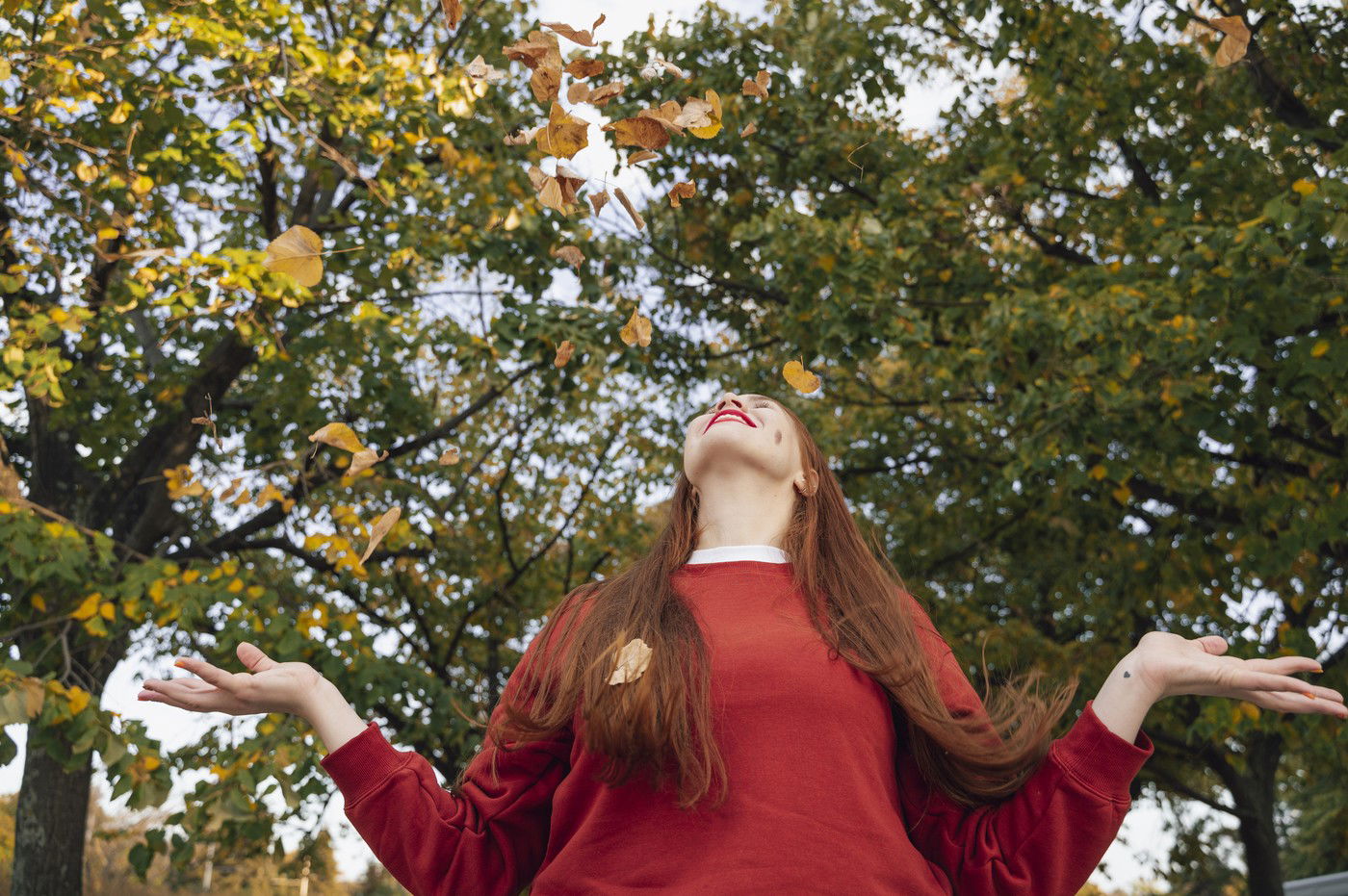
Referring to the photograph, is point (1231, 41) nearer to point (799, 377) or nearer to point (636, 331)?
point (799, 377)

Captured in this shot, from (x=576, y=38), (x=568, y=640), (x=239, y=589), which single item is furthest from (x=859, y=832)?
(x=239, y=589)

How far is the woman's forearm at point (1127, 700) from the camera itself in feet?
5.73

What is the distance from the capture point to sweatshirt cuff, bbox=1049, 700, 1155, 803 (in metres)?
1.76

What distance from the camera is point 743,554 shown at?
86.7 inches

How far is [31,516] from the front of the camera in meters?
4.80

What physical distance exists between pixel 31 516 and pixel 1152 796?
10454 mm

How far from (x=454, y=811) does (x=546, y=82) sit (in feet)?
4.62

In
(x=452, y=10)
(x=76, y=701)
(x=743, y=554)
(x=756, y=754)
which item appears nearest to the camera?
(x=756, y=754)

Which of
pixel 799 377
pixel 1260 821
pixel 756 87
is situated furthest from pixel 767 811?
pixel 1260 821

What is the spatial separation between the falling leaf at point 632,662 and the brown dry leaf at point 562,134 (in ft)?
3.32

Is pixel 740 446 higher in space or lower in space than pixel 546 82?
lower

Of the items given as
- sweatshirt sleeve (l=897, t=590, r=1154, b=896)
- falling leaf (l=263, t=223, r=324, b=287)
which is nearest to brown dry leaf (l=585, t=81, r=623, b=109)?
falling leaf (l=263, t=223, r=324, b=287)

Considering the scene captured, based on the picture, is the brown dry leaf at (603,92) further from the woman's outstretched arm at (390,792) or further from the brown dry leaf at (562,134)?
the woman's outstretched arm at (390,792)

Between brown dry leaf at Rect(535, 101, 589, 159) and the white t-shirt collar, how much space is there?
84cm
